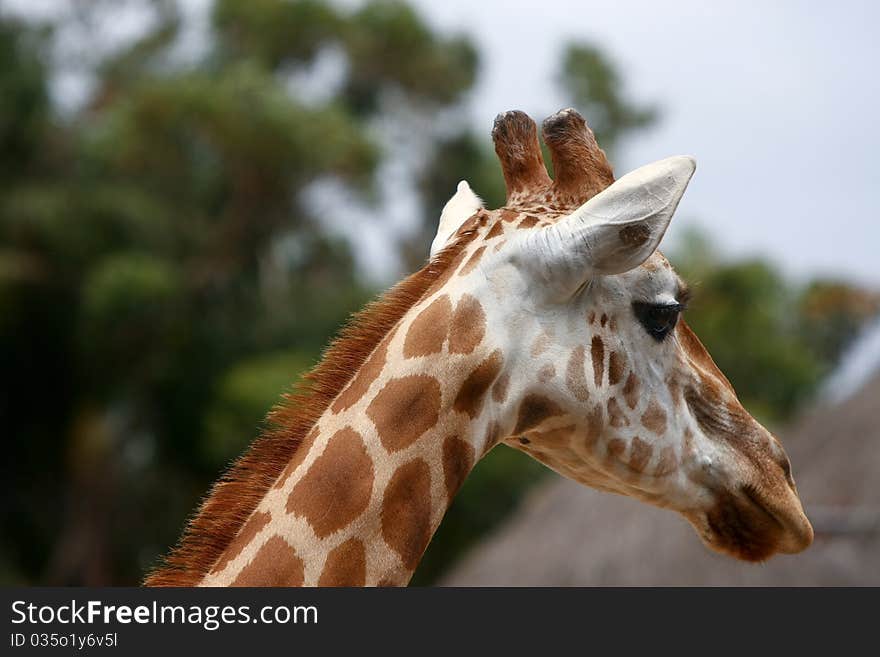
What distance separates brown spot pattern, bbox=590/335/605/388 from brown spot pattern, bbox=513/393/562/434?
0.10 metres

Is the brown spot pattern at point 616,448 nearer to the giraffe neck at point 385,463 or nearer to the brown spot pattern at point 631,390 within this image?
the brown spot pattern at point 631,390

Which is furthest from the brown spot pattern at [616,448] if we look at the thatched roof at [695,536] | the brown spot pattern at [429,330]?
the thatched roof at [695,536]

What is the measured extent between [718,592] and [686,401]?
17.2 inches

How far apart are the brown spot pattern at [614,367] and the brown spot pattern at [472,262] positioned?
338mm


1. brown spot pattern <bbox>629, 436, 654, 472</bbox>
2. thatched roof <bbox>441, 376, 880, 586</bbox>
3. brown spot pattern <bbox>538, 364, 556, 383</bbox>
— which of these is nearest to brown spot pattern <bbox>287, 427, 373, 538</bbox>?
brown spot pattern <bbox>538, 364, 556, 383</bbox>

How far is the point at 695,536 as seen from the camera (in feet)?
32.1

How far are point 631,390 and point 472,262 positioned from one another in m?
0.43

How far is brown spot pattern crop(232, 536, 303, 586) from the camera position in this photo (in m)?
2.10

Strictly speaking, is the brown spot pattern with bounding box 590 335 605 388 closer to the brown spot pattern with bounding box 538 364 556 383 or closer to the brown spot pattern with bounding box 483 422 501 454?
the brown spot pattern with bounding box 538 364 556 383

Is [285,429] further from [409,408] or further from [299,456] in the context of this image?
[409,408]

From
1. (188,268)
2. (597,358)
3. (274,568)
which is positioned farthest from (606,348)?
(188,268)

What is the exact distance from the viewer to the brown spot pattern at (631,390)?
2.41m

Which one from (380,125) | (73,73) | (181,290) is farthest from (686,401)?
(73,73)

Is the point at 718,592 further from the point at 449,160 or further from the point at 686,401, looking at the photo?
the point at 449,160
